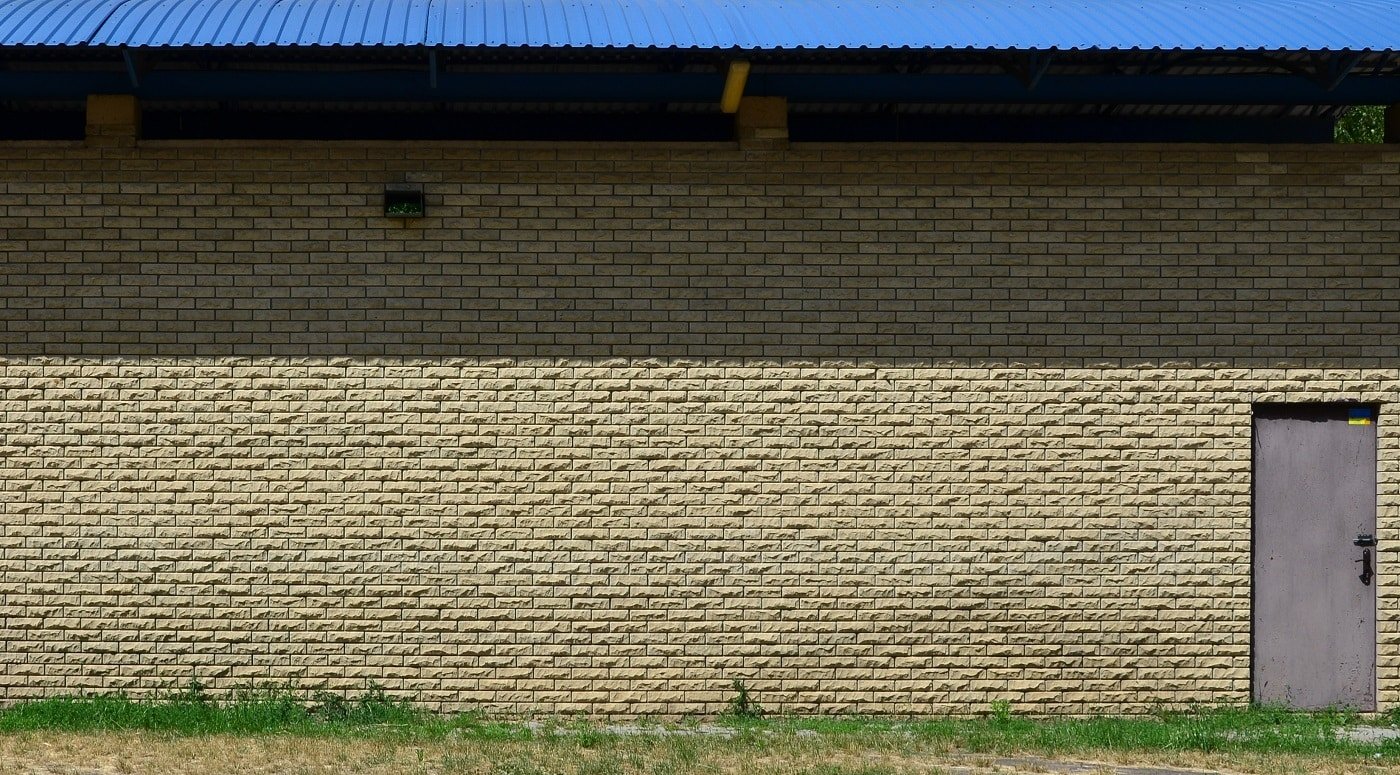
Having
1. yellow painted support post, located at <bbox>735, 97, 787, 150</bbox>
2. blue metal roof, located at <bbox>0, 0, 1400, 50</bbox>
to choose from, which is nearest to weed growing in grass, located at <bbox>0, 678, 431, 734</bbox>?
blue metal roof, located at <bbox>0, 0, 1400, 50</bbox>

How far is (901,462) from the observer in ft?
29.5

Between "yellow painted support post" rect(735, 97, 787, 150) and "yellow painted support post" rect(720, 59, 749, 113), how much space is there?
9 centimetres

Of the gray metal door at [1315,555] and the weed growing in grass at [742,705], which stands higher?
the gray metal door at [1315,555]

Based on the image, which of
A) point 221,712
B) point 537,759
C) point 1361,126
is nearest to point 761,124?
point 537,759

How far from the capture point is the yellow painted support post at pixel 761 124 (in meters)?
9.05

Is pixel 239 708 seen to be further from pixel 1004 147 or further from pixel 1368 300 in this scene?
pixel 1368 300

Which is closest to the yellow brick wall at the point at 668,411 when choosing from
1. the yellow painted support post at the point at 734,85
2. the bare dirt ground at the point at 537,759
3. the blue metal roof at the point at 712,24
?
the yellow painted support post at the point at 734,85

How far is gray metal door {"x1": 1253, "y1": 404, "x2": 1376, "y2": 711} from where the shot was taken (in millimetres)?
9062

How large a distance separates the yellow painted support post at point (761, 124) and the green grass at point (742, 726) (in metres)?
3.57

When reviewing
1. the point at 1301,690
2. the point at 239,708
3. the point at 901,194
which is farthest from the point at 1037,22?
the point at 239,708

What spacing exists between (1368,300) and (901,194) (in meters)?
3.01

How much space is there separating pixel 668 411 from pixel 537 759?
2411 mm

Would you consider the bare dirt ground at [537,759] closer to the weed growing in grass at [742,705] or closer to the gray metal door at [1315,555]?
the weed growing in grass at [742,705]

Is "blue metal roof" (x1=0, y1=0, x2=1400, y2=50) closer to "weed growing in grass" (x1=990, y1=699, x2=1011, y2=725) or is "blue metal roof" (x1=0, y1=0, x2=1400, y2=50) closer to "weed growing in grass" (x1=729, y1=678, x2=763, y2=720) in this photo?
"weed growing in grass" (x1=729, y1=678, x2=763, y2=720)
